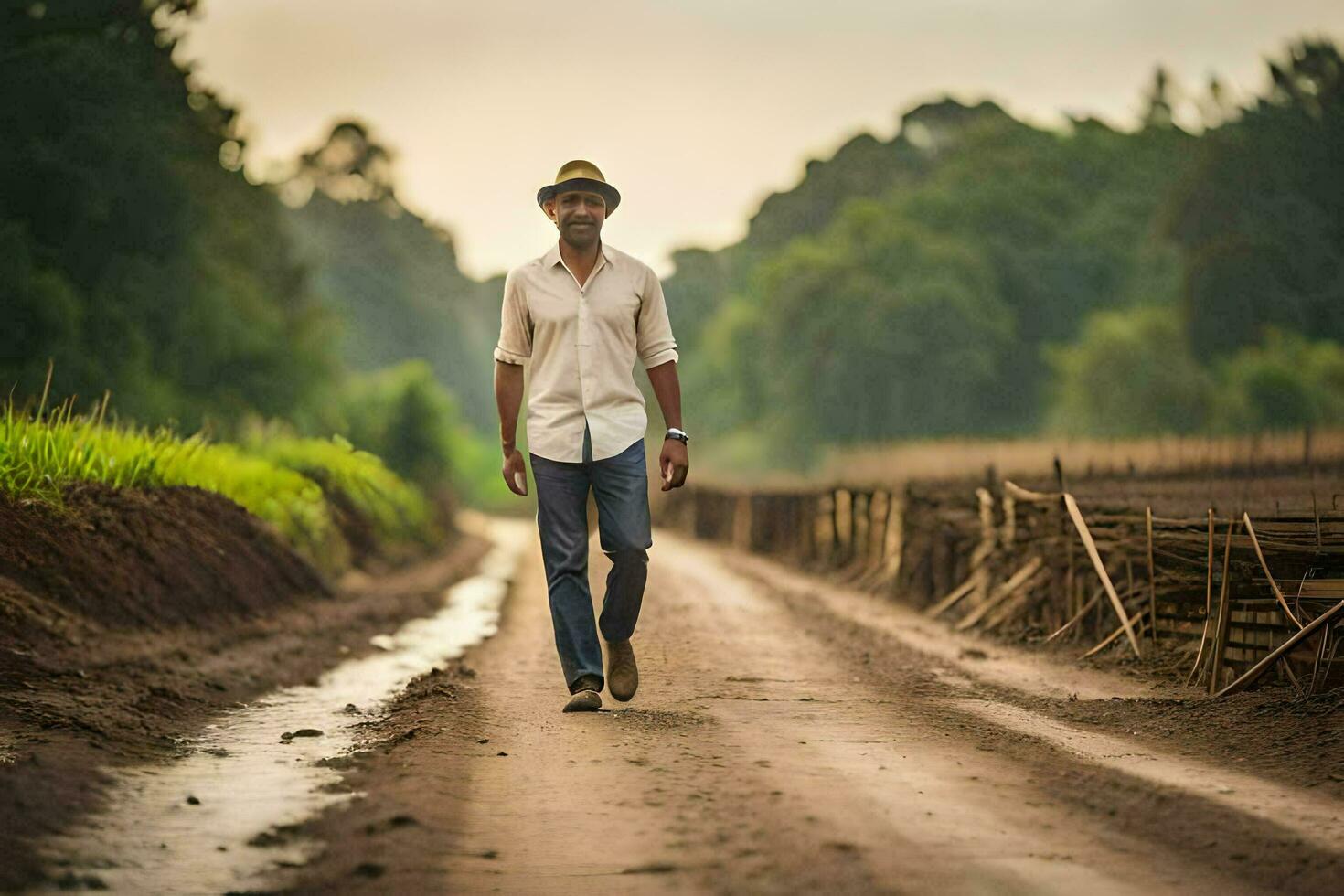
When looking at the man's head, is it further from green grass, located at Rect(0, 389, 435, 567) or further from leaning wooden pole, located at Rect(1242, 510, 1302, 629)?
green grass, located at Rect(0, 389, 435, 567)

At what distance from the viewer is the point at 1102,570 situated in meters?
10.9

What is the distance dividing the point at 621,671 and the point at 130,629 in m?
4.52

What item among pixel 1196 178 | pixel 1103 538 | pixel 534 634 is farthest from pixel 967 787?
pixel 1196 178

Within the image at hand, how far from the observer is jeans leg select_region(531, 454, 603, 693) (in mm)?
7426

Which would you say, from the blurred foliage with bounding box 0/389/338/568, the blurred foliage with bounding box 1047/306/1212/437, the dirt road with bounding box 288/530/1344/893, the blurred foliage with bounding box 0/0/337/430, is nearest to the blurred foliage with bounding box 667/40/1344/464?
the blurred foliage with bounding box 1047/306/1212/437

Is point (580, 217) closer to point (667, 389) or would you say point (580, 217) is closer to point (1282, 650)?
point (667, 389)

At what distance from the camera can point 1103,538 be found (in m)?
11.4

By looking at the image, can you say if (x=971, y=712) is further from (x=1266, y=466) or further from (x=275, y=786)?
(x=1266, y=466)

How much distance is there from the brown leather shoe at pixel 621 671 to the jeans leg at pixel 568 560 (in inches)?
4.2

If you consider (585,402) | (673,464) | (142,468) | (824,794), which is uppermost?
(585,402)

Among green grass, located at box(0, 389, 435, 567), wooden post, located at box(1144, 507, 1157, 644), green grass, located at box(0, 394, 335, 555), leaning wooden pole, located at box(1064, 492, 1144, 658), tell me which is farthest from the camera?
green grass, located at box(0, 389, 435, 567)

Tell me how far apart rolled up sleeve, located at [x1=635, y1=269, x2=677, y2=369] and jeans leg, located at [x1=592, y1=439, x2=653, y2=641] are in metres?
0.41

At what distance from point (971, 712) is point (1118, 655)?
10.4ft

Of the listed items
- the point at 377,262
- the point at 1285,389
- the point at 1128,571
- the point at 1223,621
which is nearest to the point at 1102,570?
the point at 1128,571
